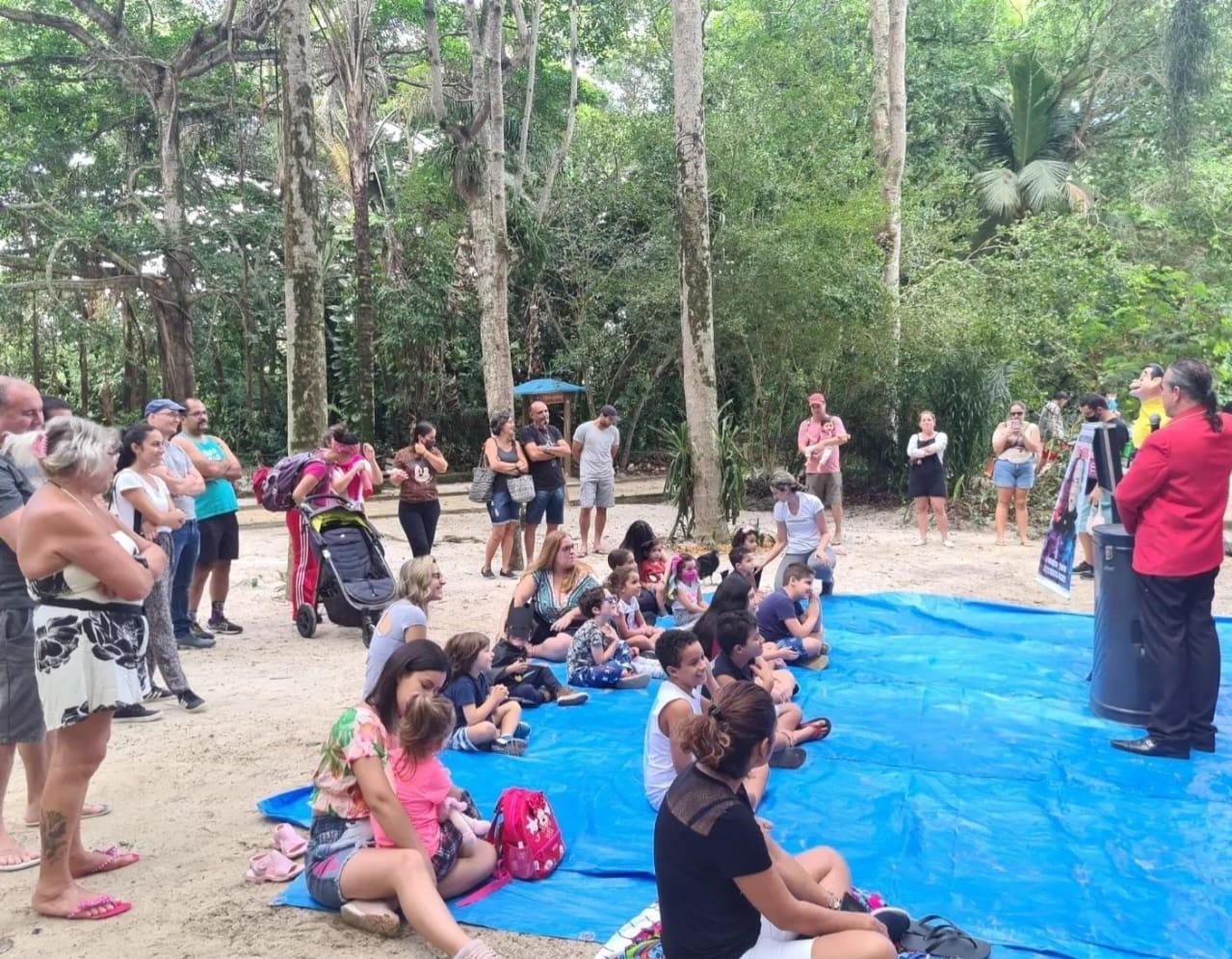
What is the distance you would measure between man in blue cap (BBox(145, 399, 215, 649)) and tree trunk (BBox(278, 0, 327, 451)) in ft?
5.84

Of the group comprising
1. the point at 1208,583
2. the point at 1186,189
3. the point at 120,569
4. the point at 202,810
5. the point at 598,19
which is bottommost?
the point at 202,810

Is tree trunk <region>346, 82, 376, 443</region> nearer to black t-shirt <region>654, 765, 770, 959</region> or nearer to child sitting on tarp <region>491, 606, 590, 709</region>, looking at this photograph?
child sitting on tarp <region>491, 606, 590, 709</region>

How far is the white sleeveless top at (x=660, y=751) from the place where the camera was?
391cm

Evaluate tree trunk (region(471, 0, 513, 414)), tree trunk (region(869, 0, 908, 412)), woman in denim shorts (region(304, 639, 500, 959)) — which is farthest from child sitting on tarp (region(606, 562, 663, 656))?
tree trunk (region(869, 0, 908, 412))

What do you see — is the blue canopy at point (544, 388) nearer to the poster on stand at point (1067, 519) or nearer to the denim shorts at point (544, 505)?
the denim shorts at point (544, 505)

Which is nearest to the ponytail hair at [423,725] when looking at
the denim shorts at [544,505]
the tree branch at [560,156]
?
the denim shorts at [544,505]

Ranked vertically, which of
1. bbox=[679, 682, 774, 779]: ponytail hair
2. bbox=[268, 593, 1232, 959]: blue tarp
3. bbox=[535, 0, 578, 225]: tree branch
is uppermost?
bbox=[535, 0, 578, 225]: tree branch

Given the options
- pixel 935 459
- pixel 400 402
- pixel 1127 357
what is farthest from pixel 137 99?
pixel 1127 357

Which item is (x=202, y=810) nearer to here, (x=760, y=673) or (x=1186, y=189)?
(x=760, y=673)

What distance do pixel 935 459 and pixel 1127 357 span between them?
5061 mm

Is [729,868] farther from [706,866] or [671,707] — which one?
[671,707]

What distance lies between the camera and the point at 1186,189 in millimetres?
16828

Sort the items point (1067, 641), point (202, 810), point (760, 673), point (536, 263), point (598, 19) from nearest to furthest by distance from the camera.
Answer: point (202, 810) → point (760, 673) → point (1067, 641) → point (536, 263) → point (598, 19)

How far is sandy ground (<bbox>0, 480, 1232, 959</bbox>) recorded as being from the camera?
3193 millimetres
